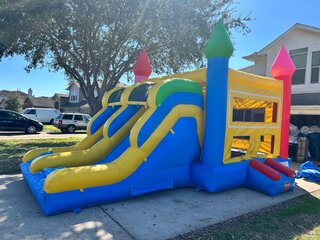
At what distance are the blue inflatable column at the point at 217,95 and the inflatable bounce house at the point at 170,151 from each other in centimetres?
2

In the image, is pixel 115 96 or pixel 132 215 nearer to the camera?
pixel 132 215

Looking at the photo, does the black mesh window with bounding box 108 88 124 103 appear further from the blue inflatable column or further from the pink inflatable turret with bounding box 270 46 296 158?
the pink inflatable turret with bounding box 270 46 296 158

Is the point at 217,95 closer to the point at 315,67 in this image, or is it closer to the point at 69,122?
the point at 315,67

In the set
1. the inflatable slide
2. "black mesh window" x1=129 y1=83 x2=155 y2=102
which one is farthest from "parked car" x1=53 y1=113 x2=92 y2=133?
"black mesh window" x1=129 y1=83 x2=155 y2=102

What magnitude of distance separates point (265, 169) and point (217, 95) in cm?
213

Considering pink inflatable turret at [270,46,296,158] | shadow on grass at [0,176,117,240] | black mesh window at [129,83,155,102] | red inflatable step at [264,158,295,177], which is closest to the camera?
shadow on grass at [0,176,117,240]

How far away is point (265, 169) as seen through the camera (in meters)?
6.25

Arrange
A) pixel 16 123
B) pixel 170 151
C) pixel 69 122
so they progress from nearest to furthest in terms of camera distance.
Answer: pixel 170 151
pixel 16 123
pixel 69 122

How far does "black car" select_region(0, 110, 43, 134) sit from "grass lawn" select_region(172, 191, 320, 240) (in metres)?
18.6

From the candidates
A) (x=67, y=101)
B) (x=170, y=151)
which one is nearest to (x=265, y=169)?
(x=170, y=151)

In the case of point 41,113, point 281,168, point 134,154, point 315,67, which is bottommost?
point 281,168

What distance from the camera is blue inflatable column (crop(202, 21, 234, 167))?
231 inches

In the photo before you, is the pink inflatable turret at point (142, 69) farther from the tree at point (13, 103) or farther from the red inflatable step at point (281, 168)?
the tree at point (13, 103)

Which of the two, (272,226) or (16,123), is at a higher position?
(16,123)
